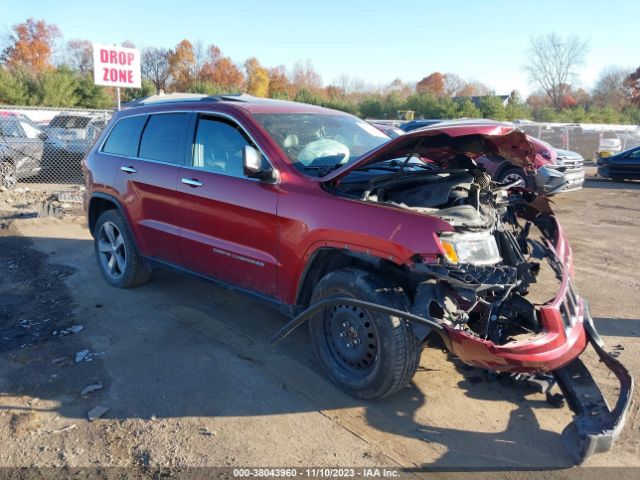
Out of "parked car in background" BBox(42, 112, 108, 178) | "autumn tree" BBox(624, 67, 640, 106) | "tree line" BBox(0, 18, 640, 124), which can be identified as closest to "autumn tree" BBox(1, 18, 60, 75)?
"tree line" BBox(0, 18, 640, 124)

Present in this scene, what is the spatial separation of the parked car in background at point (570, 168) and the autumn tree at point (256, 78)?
170 feet

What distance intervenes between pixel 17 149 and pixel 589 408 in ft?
43.0

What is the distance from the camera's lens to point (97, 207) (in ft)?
19.7

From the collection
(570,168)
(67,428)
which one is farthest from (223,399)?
(570,168)

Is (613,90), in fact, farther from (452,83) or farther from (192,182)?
(192,182)

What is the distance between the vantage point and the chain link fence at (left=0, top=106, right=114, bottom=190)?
12.3 metres

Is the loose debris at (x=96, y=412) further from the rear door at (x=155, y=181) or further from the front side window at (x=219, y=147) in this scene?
the front side window at (x=219, y=147)

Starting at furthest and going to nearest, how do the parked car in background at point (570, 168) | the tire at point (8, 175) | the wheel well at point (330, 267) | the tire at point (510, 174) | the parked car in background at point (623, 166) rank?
the parked car in background at point (623, 166)
the parked car in background at point (570, 168)
the tire at point (8, 175)
the tire at point (510, 174)
the wheel well at point (330, 267)

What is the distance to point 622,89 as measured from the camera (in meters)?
68.4

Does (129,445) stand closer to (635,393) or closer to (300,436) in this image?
(300,436)

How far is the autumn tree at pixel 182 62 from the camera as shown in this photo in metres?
65.2

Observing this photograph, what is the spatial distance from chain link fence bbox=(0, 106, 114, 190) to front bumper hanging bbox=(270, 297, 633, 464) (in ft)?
37.5

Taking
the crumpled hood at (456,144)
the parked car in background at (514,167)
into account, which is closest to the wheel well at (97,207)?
the crumpled hood at (456,144)

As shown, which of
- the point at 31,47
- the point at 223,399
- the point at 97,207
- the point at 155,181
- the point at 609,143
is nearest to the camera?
the point at 223,399
